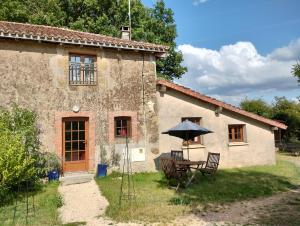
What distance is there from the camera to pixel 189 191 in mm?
10594

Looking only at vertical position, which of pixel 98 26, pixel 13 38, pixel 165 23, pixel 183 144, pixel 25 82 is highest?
pixel 165 23

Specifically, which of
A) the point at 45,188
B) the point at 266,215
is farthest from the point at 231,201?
the point at 45,188

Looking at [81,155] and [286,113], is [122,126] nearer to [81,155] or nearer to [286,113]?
[81,155]

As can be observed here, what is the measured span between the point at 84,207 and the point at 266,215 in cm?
489

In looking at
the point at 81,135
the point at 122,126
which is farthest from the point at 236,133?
the point at 81,135

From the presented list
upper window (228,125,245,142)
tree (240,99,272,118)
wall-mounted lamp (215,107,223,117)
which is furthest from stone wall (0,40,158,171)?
tree (240,99,272,118)

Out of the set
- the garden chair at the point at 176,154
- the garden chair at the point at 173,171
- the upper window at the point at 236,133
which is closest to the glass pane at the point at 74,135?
the garden chair at the point at 173,171

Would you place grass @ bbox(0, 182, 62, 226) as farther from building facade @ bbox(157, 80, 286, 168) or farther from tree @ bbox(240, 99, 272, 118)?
tree @ bbox(240, 99, 272, 118)

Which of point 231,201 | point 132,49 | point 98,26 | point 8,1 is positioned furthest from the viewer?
point 98,26

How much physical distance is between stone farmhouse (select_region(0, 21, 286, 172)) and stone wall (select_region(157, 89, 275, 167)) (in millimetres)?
47

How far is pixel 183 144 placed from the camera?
15141 mm

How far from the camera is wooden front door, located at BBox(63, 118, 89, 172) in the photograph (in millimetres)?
13141

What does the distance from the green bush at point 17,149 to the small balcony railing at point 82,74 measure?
7.47 feet

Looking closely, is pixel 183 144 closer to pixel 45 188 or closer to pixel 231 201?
pixel 231 201
